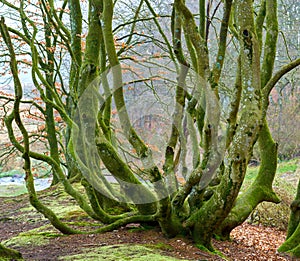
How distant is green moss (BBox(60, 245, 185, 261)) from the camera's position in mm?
3174

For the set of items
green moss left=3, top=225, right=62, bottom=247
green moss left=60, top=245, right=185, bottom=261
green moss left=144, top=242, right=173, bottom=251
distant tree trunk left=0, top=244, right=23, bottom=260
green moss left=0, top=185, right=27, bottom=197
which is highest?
distant tree trunk left=0, top=244, right=23, bottom=260

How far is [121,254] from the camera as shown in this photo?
3354 millimetres

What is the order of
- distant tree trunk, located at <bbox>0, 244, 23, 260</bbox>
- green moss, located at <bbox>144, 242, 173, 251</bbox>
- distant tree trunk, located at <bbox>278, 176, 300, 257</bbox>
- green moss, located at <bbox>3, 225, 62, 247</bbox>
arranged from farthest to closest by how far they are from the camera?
distant tree trunk, located at <bbox>278, 176, 300, 257</bbox>
green moss, located at <bbox>3, 225, 62, 247</bbox>
green moss, located at <bbox>144, 242, 173, 251</bbox>
distant tree trunk, located at <bbox>0, 244, 23, 260</bbox>

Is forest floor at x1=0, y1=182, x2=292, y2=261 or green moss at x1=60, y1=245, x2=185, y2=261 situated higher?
green moss at x1=60, y1=245, x2=185, y2=261

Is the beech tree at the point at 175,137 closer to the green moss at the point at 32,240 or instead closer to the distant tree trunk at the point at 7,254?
the green moss at the point at 32,240

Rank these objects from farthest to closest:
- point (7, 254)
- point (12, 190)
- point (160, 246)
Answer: point (12, 190), point (160, 246), point (7, 254)

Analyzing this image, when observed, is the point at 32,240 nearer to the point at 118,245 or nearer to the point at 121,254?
the point at 118,245

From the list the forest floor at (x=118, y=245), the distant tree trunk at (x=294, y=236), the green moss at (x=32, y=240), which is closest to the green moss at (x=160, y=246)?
the forest floor at (x=118, y=245)

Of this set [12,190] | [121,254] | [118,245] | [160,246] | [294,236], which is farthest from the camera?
[12,190]

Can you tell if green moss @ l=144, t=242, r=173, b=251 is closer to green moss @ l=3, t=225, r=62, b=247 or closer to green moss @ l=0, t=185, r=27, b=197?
green moss @ l=3, t=225, r=62, b=247

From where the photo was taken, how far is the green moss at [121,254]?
10.4 feet

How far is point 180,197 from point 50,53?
A: 625 cm

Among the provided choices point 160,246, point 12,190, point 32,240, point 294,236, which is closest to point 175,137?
point 160,246

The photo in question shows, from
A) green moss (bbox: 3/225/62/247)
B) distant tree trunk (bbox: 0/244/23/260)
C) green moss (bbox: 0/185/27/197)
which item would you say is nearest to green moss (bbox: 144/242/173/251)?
green moss (bbox: 3/225/62/247)
